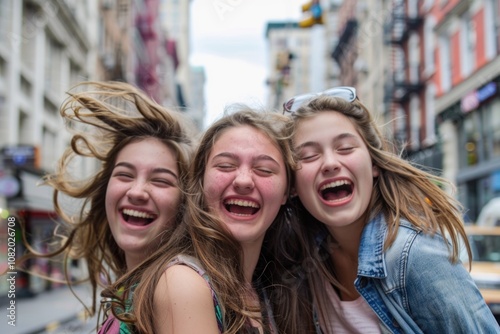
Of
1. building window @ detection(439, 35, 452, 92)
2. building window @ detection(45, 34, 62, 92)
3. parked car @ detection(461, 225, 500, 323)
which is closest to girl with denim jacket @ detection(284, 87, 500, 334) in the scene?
parked car @ detection(461, 225, 500, 323)

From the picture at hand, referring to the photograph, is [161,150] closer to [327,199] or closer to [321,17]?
[327,199]

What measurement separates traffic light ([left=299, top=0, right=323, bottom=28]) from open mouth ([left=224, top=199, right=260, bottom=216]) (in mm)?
8740

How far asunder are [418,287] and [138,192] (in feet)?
4.65

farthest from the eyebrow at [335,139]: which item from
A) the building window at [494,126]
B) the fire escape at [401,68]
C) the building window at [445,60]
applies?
the fire escape at [401,68]

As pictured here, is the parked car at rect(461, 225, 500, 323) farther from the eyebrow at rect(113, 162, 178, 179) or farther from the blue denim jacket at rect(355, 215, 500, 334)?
the eyebrow at rect(113, 162, 178, 179)

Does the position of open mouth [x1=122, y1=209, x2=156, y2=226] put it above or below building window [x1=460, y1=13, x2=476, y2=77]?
below

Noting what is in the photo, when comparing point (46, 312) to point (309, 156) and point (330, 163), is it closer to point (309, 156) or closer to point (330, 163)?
point (309, 156)

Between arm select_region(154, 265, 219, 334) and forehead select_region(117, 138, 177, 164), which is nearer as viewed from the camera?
arm select_region(154, 265, 219, 334)

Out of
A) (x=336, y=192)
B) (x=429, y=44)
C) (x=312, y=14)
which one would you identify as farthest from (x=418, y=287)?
(x=429, y=44)

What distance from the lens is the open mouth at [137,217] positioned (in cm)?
285

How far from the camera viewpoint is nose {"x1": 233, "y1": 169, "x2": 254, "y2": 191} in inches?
102

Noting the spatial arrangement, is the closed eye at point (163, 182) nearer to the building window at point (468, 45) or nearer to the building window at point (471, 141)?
the building window at point (471, 141)

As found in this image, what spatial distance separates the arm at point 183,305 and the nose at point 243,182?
1.80 ft

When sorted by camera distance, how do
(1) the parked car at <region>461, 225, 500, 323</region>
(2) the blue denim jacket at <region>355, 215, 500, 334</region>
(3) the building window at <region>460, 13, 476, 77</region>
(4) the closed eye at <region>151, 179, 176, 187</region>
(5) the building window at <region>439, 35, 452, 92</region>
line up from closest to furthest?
1. (2) the blue denim jacket at <region>355, 215, 500, 334</region>
2. (4) the closed eye at <region>151, 179, 176, 187</region>
3. (1) the parked car at <region>461, 225, 500, 323</region>
4. (3) the building window at <region>460, 13, 476, 77</region>
5. (5) the building window at <region>439, 35, 452, 92</region>
